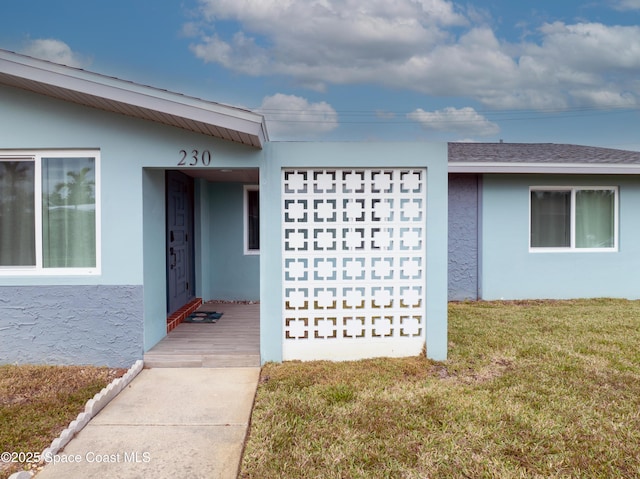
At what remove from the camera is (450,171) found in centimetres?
872

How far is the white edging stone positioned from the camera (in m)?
3.10

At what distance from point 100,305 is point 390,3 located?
1244cm

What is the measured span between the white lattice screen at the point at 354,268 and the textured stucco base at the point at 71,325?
6.08 ft

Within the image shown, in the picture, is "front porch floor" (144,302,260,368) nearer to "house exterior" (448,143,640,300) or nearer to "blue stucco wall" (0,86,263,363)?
"blue stucco wall" (0,86,263,363)

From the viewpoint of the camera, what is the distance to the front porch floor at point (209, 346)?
507cm

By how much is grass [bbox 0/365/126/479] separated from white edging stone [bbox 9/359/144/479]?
125mm

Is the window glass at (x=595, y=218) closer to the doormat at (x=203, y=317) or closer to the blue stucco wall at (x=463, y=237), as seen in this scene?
the blue stucco wall at (x=463, y=237)

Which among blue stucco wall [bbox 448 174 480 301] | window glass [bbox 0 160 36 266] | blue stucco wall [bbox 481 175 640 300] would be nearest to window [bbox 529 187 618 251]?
blue stucco wall [bbox 481 175 640 300]

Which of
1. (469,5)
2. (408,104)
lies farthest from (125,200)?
(408,104)

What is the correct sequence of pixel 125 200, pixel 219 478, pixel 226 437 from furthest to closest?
1. pixel 125 200
2. pixel 226 437
3. pixel 219 478

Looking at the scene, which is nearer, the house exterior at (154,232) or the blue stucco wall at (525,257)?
the house exterior at (154,232)

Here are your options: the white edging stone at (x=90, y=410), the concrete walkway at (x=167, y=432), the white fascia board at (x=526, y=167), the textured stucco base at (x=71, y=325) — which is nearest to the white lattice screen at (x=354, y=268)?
the concrete walkway at (x=167, y=432)

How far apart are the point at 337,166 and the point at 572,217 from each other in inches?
264

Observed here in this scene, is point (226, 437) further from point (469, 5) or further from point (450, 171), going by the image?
point (469, 5)
